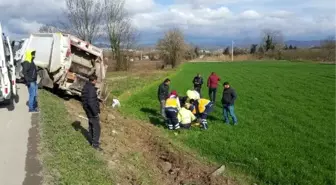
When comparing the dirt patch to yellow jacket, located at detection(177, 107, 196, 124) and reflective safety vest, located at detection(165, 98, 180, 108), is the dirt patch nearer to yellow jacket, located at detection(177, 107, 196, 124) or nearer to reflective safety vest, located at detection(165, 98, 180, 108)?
yellow jacket, located at detection(177, 107, 196, 124)

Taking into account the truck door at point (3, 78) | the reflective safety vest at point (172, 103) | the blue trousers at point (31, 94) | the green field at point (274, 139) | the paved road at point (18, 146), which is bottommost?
the green field at point (274, 139)

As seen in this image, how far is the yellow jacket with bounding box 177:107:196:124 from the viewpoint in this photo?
43.4 feet

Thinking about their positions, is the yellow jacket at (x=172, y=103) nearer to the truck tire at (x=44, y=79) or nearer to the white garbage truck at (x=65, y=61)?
the white garbage truck at (x=65, y=61)

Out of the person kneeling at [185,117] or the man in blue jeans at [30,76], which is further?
the person kneeling at [185,117]

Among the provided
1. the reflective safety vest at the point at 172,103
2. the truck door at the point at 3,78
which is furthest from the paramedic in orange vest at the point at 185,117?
the truck door at the point at 3,78

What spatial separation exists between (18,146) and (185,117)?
231 inches

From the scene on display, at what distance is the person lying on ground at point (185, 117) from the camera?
13.3m

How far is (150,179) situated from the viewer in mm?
8930

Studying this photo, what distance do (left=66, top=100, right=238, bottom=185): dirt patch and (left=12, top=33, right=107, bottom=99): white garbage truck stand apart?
209 centimetres

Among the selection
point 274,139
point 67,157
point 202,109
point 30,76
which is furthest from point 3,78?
point 274,139

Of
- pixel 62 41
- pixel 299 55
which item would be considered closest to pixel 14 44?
pixel 62 41

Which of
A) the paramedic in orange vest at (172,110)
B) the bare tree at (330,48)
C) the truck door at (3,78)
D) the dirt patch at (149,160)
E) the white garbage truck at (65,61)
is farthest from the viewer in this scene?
the bare tree at (330,48)

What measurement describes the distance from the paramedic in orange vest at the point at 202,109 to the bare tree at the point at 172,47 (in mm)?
58581

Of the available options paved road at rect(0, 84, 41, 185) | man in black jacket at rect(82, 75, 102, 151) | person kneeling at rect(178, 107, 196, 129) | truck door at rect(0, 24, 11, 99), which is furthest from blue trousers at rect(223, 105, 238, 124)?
truck door at rect(0, 24, 11, 99)
